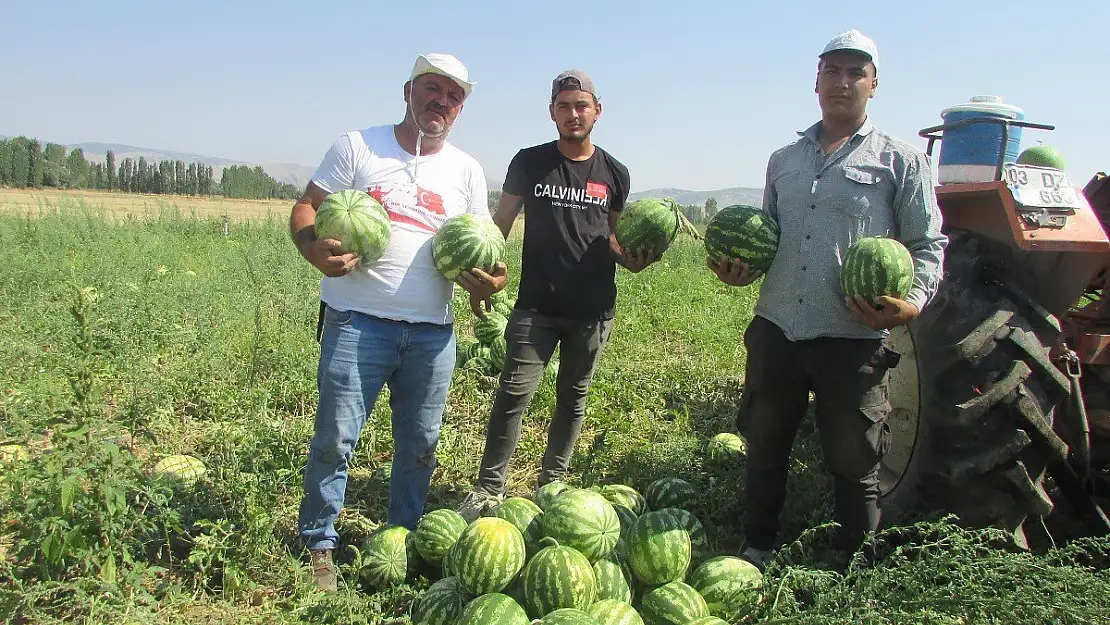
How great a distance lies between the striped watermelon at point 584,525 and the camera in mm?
2977

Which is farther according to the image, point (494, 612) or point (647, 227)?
point (647, 227)

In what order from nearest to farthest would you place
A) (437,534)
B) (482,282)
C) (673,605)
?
(673,605) < (437,534) < (482,282)

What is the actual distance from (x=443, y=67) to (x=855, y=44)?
1.80 m

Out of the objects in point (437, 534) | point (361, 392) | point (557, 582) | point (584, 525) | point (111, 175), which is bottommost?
point (437, 534)

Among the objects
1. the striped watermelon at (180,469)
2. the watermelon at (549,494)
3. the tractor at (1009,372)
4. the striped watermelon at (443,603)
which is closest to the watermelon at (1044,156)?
the tractor at (1009,372)

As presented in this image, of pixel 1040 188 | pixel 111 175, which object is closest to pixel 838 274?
pixel 1040 188

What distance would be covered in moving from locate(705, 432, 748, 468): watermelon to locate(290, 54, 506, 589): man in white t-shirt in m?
2.19

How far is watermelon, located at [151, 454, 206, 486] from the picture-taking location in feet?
13.6

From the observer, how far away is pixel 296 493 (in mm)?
4094

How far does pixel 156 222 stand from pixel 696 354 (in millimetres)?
16012

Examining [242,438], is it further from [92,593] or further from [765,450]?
[765,450]

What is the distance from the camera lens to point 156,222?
17969 millimetres

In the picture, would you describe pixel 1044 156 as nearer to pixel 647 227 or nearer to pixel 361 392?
pixel 647 227

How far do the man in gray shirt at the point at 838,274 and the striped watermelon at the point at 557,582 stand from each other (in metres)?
1.20
